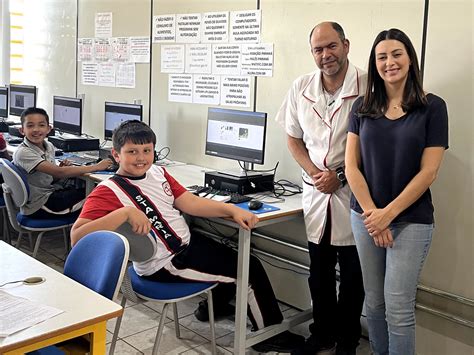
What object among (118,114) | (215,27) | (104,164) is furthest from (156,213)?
(118,114)

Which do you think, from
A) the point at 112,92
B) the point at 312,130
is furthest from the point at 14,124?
the point at 312,130

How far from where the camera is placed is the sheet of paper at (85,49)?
16.2 ft

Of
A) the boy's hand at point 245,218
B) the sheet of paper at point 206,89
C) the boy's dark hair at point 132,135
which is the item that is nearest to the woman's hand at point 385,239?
the boy's hand at point 245,218

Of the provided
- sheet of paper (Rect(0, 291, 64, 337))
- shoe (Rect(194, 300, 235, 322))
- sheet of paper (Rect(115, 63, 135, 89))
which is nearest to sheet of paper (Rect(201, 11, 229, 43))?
sheet of paper (Rect(115, 63, 135, 89))

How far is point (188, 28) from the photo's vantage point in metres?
3.87

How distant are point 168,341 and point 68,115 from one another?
2557 mm

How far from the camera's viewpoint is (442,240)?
2602mm

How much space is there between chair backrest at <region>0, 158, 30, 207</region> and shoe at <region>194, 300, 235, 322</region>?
1.27 m

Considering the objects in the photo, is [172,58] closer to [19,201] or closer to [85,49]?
[85,49]

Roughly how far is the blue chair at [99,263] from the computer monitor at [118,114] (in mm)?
2201

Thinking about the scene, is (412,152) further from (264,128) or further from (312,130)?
(264,128)

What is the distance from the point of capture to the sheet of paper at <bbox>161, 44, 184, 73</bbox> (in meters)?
3.96

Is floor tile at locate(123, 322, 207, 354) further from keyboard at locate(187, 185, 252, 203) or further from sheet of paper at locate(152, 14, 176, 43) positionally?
sheet of paper at locate(152, 14, 176, 43)

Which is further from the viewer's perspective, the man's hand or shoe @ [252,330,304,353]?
shoe @ [252,330,304,353]
